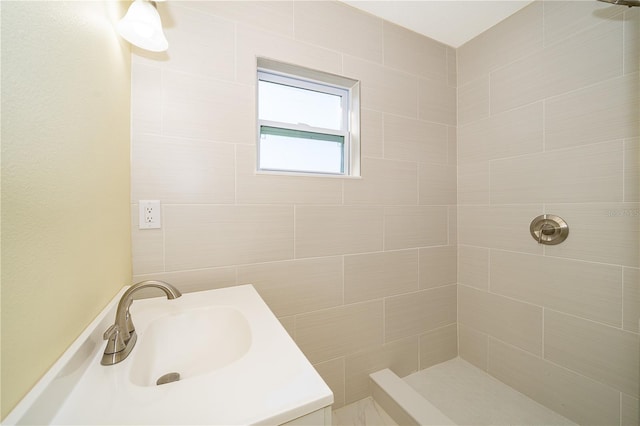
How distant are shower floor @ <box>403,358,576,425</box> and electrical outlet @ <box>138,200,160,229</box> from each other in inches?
66.9

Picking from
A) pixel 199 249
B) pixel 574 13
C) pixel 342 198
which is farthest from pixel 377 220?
pixel 574 13

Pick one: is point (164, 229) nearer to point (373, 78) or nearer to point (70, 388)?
point (70, 388)

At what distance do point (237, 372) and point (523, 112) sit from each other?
1.85 metres

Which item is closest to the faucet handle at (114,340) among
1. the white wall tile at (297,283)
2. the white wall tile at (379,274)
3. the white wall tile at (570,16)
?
the white wall tile at (297,283)

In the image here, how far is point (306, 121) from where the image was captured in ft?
4.73

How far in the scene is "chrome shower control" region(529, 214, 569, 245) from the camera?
48.4 inches

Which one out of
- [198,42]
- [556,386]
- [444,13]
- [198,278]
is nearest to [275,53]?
[198,42]

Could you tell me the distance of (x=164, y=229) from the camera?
3.43 feet

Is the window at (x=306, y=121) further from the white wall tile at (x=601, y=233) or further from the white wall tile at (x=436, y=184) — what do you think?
the white wall tile at (x=601, y=233)

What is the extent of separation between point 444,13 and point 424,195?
3.57 ft

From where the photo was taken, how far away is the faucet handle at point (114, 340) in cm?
58

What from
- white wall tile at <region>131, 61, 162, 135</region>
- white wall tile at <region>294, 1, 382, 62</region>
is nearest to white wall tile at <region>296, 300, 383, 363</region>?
white wall tile at <region>131, 61, 162, 135</region>

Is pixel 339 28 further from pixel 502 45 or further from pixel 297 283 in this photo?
pixel 297 283

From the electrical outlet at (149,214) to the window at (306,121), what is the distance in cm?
50
